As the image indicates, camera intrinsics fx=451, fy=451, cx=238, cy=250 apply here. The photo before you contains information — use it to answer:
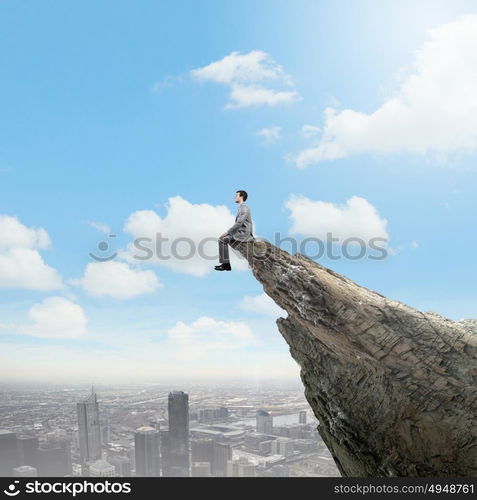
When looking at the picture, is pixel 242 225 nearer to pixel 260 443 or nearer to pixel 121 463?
pixel 260 443

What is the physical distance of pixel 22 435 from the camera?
49.5m

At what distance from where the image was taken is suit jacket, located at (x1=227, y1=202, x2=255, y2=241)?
1528cm

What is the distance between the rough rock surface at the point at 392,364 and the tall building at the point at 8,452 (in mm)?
37554

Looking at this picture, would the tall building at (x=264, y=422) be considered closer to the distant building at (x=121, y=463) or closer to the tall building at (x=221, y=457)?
the tall building at (x=221, y=457)

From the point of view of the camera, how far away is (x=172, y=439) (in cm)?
4069

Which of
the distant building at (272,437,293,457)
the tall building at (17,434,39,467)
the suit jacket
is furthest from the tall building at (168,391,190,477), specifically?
the suit jacket

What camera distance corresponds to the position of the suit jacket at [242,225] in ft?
50.1

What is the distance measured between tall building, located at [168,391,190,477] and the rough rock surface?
26.0 metres

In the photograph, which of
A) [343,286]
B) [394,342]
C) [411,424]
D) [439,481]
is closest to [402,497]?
[439,481]

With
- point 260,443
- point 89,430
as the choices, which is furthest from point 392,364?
point 89,430

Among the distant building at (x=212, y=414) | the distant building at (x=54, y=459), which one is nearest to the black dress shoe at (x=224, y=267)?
the distant building at (x=212, y=414)

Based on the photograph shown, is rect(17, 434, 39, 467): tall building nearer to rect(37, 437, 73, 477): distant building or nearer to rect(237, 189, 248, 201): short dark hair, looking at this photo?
rect(37, 437, 73, 477): distant building

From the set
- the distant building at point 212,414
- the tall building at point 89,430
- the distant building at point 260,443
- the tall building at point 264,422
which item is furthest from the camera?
the distant building at point 212,414

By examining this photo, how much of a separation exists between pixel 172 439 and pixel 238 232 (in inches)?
1238
